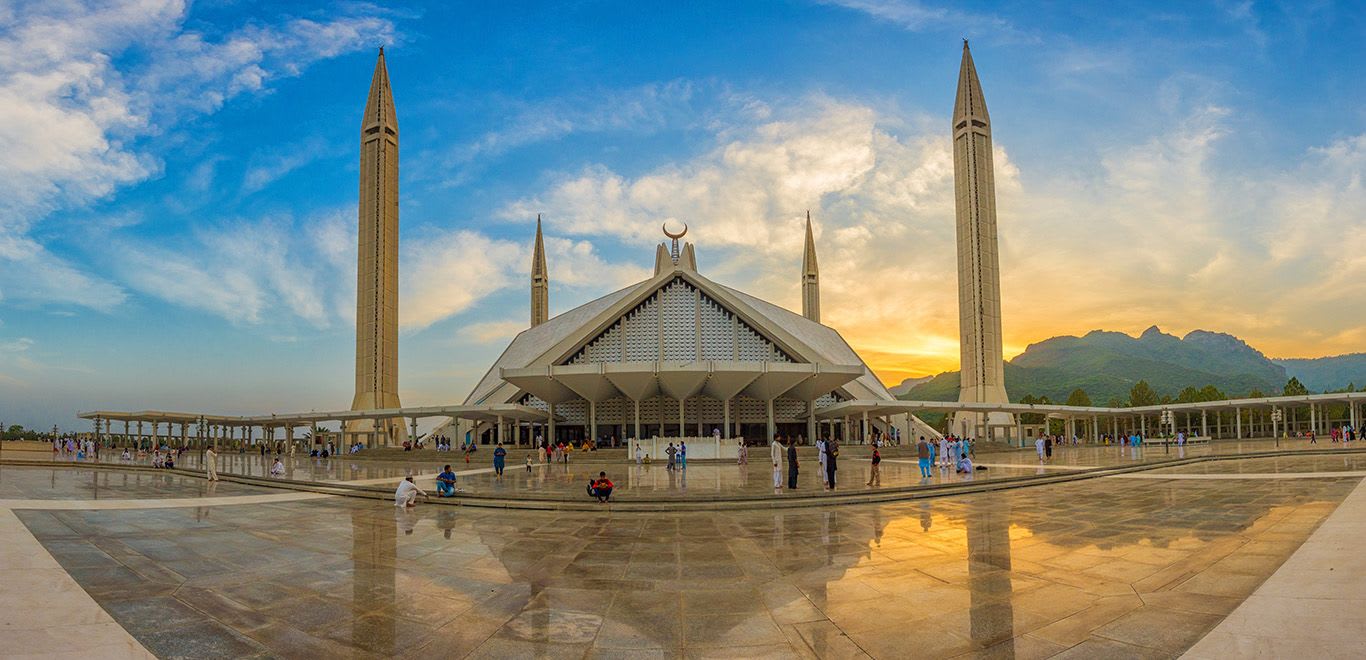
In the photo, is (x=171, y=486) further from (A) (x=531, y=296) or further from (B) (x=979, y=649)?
(A) (x=531, y=296)

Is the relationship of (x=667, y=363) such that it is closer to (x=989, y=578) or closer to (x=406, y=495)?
(x=406, y=495)

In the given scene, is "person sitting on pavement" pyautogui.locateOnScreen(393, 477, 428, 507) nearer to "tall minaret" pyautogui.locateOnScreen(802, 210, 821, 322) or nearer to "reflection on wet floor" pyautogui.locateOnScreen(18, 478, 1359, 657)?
"reflection on wet floor" pyautogui.locateOnScreen(18, 478, 1359, 657)

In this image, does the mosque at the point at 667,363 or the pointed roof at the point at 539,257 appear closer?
the mosque at the point at 667,363

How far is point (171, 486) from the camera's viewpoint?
53.2ft

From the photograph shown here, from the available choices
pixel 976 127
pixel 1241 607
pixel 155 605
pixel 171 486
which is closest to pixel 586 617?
pixel 155 605

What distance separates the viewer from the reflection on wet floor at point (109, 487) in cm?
1329

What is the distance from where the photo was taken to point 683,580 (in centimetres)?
592

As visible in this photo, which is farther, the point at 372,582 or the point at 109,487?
the point at 109,487

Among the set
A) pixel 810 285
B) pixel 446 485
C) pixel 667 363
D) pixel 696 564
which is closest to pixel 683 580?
pixel 696 564

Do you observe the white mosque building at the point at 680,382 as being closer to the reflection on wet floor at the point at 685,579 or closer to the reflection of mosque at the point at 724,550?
the reflection of mosque at the point at 724,550

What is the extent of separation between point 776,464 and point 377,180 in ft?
149

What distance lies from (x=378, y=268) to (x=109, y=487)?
116 ft

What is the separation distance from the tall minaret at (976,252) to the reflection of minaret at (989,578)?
41.3 metres

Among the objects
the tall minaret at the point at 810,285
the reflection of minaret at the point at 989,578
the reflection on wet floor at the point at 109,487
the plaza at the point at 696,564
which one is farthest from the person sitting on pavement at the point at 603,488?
the tall minaret at the point at 810,285
